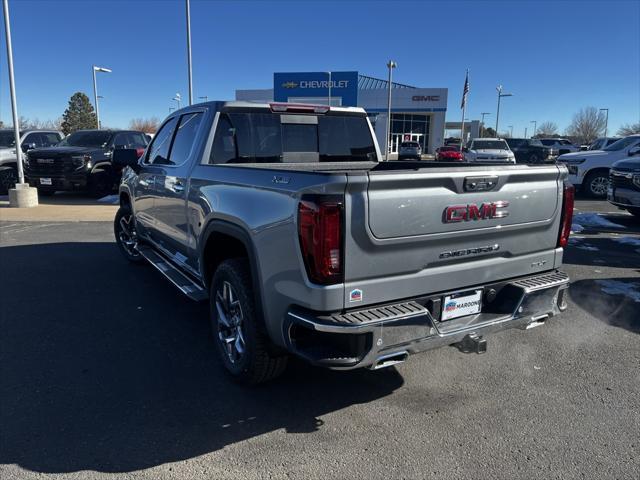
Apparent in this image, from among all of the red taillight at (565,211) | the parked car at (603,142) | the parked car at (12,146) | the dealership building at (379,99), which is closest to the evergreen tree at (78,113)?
the dealership building at (379,99)

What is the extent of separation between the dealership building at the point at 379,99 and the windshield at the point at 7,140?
30.4 metres

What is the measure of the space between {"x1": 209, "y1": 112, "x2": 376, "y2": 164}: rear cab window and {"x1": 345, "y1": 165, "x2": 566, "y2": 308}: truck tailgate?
200cm

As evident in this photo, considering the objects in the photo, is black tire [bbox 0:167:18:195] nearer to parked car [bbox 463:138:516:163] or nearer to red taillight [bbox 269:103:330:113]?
red taillight [bbox 269:103:330:113]

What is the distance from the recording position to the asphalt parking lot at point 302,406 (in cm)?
272

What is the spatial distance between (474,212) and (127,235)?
5.54 m

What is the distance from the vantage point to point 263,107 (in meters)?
4.44

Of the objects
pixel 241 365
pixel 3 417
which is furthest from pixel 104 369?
pixel 241 365

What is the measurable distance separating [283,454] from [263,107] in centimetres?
291

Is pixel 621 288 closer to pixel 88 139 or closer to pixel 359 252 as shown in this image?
pixel 359 252

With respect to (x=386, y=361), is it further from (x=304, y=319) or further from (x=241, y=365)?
(x=241, y=365)

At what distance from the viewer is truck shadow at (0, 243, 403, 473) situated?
2854 mm

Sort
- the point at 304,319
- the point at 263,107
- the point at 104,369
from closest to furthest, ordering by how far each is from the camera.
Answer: the point at 304,319 → the point at 104,369 → the point at 263,107

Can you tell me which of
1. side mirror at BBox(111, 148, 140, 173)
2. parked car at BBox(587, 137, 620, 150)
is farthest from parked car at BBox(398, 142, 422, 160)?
side mirror at BBox(111, 148, 140, 173)

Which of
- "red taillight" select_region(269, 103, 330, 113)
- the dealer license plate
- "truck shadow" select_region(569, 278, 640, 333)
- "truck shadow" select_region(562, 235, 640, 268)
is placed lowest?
"truck shadow" select_region(569, 278, 640, 333)
